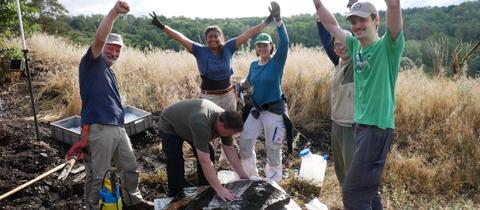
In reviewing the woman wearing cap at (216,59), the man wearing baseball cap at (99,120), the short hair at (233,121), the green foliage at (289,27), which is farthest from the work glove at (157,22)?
the green foliage at (289,27)

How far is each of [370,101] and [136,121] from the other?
138 inches

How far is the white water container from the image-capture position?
170 inches

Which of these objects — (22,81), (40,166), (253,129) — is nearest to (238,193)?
(253,129)

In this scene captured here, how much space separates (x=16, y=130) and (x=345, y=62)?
461 cm

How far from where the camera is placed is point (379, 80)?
91.9 inches

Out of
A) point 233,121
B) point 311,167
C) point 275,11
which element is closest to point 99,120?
point 233,121

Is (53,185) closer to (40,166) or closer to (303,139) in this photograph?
(40,166)

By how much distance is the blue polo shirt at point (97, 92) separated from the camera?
3.12m

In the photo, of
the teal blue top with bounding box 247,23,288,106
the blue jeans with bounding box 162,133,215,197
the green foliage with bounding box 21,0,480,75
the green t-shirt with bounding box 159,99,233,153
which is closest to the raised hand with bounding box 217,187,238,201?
the green t-shirt with bounding box 159,99,233,153

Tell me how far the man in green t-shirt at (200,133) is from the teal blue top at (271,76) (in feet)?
2.24

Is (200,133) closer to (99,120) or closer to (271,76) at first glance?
(99,120)

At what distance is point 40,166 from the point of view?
462cm

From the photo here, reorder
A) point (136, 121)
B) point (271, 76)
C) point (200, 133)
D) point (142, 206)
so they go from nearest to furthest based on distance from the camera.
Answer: point (200, 133)
point (142, 206)
point (271, 76)
point (136, 121)

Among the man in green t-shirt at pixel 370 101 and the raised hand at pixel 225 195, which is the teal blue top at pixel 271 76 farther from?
the man in green t-shirt at pixel 370 101
